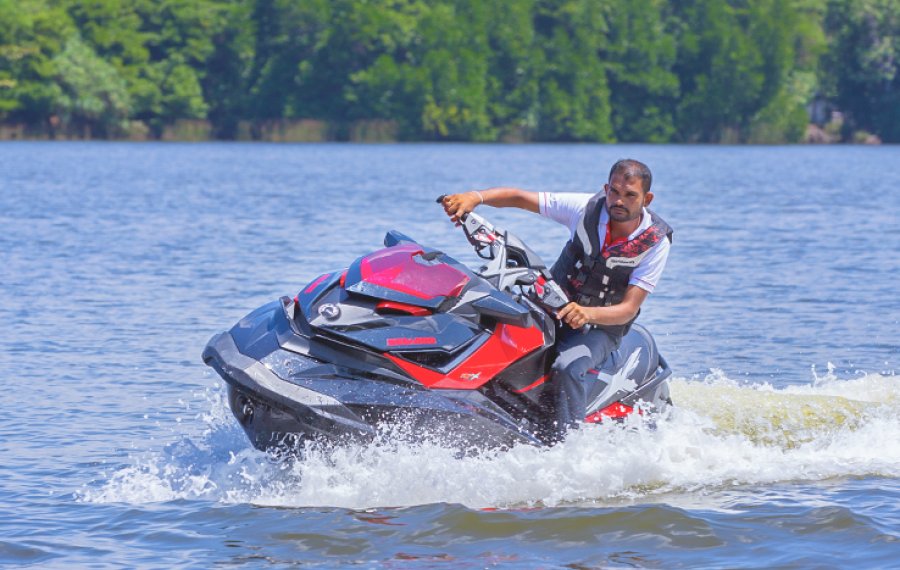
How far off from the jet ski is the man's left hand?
3 cm

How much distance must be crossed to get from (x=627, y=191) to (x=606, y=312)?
1.87 ft

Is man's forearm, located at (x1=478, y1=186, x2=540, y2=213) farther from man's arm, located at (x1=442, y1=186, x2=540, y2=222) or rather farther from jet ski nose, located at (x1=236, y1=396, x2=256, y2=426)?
jet ski nose, located at (x1=236, y1=396, x2=256, y2=426)

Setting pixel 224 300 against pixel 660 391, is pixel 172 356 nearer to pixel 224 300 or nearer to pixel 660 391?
pixel 224 300

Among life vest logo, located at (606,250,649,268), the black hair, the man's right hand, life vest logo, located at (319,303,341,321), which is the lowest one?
life vest logo, located at (319,303,341,321)

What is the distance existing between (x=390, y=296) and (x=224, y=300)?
863 centimetres

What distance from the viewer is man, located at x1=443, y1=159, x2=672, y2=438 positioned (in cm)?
675

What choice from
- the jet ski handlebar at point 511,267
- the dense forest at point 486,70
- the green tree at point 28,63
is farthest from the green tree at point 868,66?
the jet ski handlebar at point 511,267

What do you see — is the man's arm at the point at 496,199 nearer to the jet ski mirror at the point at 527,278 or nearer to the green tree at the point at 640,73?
the jet ski mirror at the point at 527,278

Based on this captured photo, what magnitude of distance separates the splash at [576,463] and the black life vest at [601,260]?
0.61m

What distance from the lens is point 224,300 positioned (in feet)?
48.8

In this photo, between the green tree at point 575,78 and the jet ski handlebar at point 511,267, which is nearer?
the jet ski handlebar at point 511,267

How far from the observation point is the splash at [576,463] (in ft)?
22.4

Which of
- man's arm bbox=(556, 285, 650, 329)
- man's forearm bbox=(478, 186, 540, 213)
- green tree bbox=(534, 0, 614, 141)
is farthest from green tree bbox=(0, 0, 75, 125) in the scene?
man's arm bbox=(556, 285, 650, 329)

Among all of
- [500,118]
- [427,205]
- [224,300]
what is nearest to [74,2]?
[500,118]
